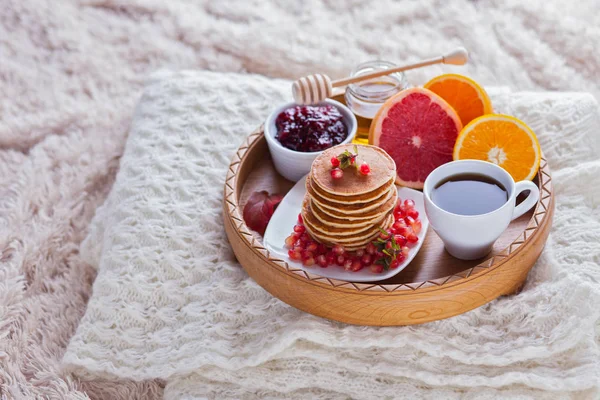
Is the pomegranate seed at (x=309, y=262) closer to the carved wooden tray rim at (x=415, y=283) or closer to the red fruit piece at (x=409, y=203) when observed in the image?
the carved wooden tray rim at (x=415, y=283)

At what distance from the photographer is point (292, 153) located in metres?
2.43

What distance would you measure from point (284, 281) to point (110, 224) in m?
0.79

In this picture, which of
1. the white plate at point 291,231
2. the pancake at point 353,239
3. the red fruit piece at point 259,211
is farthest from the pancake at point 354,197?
the red fruit piece at point 259,211

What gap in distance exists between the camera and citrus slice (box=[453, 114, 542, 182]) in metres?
2.31

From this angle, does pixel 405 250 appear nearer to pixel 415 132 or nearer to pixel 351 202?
pixel 351 202

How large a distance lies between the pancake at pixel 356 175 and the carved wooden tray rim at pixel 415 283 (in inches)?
10.5

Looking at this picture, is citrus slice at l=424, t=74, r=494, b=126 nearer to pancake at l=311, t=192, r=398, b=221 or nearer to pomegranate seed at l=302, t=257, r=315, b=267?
pancake at l=311, t=192, r=398, b=221

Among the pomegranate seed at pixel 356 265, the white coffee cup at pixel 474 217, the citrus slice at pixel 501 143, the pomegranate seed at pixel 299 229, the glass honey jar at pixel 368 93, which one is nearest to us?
the white coffee cup at pixel 474 217

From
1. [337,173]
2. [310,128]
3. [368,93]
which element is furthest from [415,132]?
[337,173]

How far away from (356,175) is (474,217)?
1.21 ft

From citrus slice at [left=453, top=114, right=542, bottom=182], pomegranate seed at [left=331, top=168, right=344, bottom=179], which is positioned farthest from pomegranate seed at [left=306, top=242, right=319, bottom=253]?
citrus slice at [left=453, top=114, right=542, bottom=182]

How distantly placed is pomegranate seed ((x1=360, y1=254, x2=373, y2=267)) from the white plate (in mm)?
19

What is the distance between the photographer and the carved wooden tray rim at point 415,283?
201 centimetres

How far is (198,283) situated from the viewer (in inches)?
92.0
